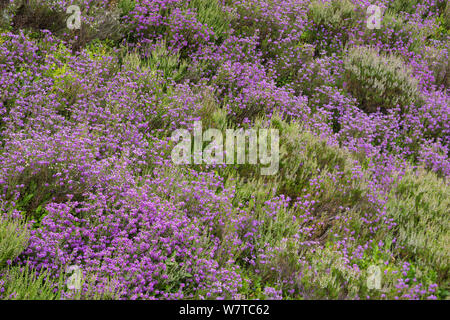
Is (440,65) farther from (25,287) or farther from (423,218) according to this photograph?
(25,287)

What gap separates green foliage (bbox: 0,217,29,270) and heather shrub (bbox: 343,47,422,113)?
4.18 meters

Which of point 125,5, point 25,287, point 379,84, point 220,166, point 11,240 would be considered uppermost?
point 125,5

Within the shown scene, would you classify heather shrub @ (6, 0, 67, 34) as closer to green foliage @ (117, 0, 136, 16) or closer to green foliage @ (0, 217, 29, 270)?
green foliage @ (117, 0, 136, 16)

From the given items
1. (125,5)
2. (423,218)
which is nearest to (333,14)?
(125,5)

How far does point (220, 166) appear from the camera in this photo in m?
3.91

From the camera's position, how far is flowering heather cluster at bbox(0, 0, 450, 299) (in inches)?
119

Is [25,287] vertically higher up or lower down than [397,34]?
lower down

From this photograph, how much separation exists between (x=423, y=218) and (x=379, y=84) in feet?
7.24

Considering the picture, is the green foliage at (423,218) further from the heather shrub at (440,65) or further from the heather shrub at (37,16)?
the heather shrub at (37,16)

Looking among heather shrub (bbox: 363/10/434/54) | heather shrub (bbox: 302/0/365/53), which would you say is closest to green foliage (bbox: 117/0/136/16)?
heather shrub (bbox: 302/0/365/53)

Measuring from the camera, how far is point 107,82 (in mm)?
4480

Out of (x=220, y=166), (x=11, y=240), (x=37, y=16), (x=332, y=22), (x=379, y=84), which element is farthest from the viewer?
(x=332, y=22)

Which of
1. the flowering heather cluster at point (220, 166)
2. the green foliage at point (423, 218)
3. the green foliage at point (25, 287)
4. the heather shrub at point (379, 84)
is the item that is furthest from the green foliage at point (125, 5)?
the green foliage at point (25, 287)
